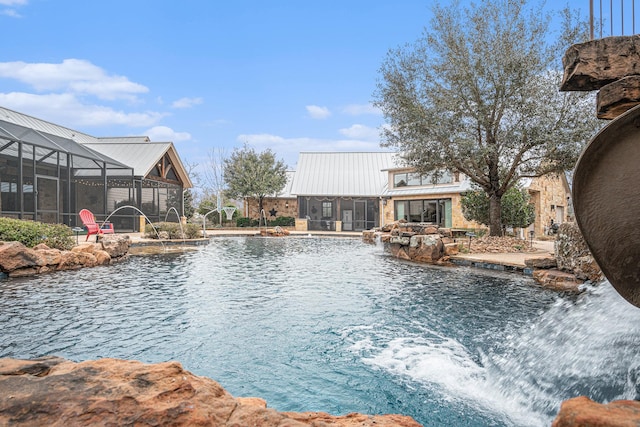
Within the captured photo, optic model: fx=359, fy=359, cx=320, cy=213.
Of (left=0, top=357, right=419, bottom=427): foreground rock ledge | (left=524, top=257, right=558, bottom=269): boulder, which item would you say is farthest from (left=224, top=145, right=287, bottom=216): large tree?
(left=0, top=357, right=419, bottom=427): foreground rock ledge

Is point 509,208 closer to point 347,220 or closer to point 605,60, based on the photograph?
point 605,60

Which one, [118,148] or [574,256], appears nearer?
[574,256]

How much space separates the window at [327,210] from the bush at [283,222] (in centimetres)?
236

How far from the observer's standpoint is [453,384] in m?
3.10

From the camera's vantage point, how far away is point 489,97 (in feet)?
37.8

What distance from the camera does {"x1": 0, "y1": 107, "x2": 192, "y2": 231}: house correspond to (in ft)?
46.6

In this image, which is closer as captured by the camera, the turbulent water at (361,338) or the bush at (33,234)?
the turbulent water at (361,338)

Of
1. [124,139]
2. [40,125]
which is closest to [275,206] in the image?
[124,139]

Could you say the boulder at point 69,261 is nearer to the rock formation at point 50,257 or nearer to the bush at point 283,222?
the rock formation at point 50,257

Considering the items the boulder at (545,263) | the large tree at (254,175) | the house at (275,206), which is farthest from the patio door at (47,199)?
the boulder at (545,263)

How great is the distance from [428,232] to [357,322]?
27.2 feet

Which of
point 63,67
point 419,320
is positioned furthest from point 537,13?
point 63,67

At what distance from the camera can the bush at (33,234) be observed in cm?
886

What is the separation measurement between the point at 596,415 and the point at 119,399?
1.93 metres
